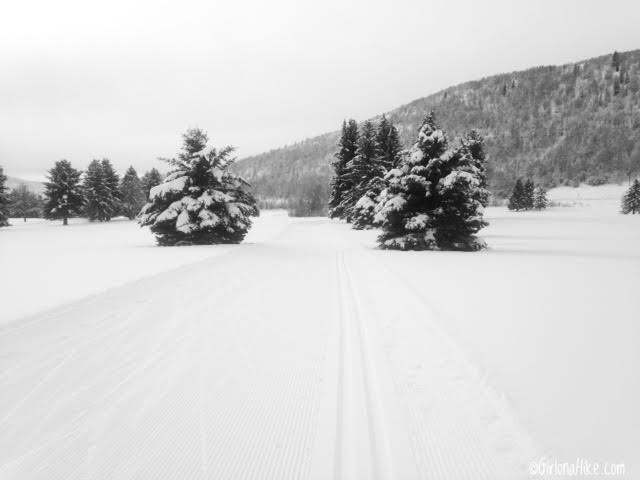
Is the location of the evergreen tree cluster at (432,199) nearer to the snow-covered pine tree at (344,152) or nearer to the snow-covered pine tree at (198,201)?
the snow-covered pine tree at (198,201)

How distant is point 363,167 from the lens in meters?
33.3

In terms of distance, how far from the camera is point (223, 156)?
600 inches

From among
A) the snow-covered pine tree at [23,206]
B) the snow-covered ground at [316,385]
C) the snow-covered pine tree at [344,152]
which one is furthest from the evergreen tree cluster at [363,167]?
the snow-covered pine tree at [23,206]

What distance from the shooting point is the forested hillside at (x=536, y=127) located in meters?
95.2

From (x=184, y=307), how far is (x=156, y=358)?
1.84m

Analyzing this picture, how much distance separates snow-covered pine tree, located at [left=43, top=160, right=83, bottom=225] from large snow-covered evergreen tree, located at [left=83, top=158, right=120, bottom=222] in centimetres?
219

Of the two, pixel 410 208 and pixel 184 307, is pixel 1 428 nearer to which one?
pixel 184 307

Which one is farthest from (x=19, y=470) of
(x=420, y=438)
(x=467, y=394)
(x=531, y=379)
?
(x=531, y=379)

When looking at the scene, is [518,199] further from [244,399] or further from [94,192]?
[94,192]

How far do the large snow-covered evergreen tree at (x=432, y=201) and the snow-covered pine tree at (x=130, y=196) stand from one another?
50.3 metres

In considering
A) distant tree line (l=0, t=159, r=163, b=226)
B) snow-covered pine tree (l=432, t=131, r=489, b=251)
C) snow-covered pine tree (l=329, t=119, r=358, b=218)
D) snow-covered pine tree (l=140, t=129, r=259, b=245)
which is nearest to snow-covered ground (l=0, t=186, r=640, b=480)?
snow-covered pine tree (l=432, t=131, r=489, b=251)

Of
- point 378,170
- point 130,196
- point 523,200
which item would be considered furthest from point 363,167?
point 130,196

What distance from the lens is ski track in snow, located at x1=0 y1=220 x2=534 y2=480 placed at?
203cm

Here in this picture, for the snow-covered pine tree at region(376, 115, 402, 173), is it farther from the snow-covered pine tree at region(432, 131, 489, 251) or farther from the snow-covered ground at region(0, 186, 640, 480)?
the snow-covered ground at region(0, 186, 640, 480)
